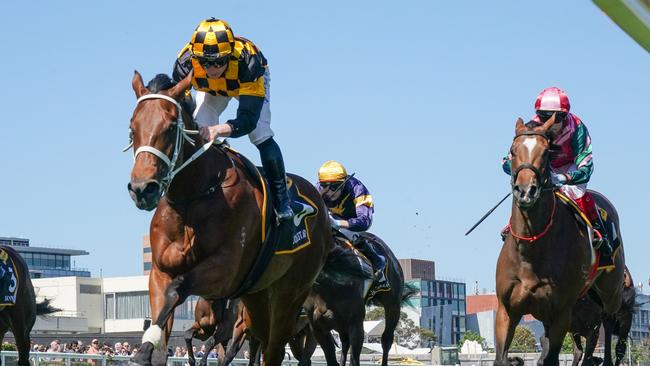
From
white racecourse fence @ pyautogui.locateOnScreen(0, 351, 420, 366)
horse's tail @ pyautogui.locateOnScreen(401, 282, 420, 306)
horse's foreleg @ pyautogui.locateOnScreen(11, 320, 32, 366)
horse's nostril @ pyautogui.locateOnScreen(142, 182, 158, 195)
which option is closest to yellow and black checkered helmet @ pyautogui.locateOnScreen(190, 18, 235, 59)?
horse's nostril @ pyautogui.locateOnScreen(142, 182, 158, 195)

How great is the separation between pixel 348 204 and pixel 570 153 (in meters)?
4.33

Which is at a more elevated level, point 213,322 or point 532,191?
point 532,191

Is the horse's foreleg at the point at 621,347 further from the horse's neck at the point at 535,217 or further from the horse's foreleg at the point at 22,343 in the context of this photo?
the horse's foreleg at the point at 22,343

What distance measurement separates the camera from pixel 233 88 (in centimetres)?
1005

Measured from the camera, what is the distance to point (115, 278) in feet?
321

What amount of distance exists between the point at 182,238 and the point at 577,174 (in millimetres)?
4884

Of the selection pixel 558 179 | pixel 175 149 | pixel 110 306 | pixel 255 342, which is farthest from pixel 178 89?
pixel 110 306

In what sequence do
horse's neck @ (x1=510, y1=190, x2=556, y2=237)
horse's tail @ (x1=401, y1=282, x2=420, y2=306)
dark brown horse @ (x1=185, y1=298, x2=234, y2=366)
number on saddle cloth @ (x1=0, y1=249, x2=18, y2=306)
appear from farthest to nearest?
horse's tail @ (x1=401, y1=282, x2=420, y2=306) → number on saddle cloth @ (x1=0, y1=249, x2=18, y2=306) → dark brown horse @ (x1=185, y1=298, x2=234, y2=366) → horse's neck @ (x1=510, y1=190, x2=556, y2=237)

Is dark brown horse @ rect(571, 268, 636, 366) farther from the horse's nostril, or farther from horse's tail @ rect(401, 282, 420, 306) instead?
the horse's nostril

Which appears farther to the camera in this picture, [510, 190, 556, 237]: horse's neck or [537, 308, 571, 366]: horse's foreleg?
[510, 190, 556, 237]: horse's neck

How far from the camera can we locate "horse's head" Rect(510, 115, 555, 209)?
11.2 metres

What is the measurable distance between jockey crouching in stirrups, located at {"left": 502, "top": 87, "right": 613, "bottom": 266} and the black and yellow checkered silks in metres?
3.21

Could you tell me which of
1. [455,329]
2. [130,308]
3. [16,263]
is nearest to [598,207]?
[16,263]

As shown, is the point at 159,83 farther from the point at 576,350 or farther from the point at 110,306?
the point at 110,306
